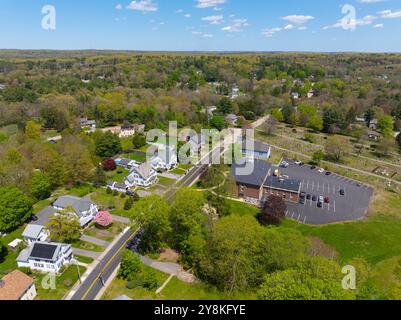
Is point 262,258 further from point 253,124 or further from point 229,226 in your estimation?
point 253,124

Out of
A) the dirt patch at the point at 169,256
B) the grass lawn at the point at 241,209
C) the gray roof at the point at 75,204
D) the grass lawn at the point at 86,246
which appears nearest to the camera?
the dirt patch at the point at 169,256

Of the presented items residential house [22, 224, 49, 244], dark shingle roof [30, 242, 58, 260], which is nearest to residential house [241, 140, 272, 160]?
residential house [22, 224, 49, 244]

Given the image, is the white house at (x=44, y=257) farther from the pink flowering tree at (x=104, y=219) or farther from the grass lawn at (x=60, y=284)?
the pink flowering tree at (x=104, y=219)

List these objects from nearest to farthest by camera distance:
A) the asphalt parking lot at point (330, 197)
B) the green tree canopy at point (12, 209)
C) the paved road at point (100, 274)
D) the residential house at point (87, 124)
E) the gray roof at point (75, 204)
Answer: the paved road at point (100, 274) → the green tree canopy at point (12, 209) → the gray roof at point (75, 204) → the asphalt parking lot at point (330, 197) → the residential house at point (87, 124)

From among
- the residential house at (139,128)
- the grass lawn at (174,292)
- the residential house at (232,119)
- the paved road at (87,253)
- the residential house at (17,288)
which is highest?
the residential house at (232,119)

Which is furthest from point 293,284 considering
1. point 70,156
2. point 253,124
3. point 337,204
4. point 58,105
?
point 58,105

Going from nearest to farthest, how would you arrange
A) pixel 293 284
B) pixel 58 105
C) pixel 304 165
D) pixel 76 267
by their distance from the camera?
pixel 293 284, pixel 76 267, pixel 304 165, pixel 58 105

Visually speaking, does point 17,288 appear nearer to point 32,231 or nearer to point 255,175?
point 32,231

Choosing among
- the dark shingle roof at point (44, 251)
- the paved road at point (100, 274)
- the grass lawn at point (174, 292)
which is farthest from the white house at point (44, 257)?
the grass lawn at point (174, 292)
